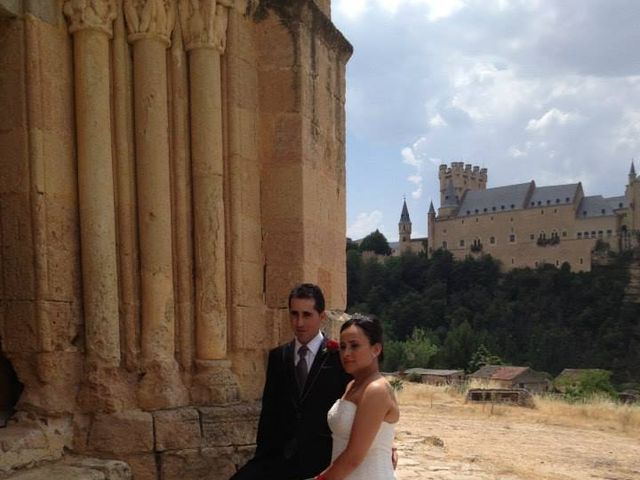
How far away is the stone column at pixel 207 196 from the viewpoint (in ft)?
14.8

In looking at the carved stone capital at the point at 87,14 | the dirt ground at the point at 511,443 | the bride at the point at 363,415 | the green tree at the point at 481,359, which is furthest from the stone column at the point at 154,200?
the green tree at the point at 481,359

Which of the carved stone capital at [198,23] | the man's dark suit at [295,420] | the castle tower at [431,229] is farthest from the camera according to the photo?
the castle tower at [431,229]

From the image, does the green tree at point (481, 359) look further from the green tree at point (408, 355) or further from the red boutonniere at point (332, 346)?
the red boutonniere at point (332, 346)

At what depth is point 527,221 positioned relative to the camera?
82.7 metres

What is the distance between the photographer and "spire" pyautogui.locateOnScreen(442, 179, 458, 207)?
299ft

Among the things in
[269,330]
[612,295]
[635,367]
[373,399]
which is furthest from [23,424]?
[612,295]

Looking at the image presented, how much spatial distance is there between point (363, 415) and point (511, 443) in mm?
7451

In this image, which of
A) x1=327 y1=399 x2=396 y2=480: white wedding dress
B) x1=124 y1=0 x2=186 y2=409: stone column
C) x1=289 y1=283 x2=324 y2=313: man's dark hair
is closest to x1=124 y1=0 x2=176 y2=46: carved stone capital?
x1=124 y1=0 x2=186 y2=409: stone column

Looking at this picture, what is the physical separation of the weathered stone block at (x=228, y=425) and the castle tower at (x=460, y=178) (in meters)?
89.1

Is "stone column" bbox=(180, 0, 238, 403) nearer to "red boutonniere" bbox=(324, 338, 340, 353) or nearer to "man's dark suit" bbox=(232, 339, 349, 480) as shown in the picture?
"man's dark suit" bbox=(232, 339, 349, 480)

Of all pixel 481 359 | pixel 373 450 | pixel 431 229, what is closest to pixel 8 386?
pixel 373 450

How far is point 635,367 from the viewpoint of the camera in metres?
59.7

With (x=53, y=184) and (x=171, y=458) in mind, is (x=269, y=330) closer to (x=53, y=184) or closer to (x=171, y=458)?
(x=171, y=458)

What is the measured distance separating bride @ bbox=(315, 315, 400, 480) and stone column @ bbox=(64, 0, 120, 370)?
181cm
